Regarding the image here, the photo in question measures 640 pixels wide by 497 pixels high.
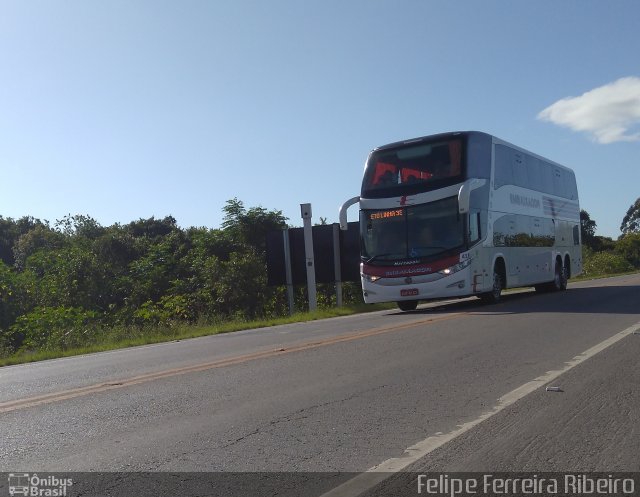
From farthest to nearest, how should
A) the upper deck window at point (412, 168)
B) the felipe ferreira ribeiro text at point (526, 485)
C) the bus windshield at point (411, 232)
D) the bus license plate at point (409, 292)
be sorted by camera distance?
the bus license plate at point (409, 292)
the upper deck window at point (412, 168)
the bus windshield at point (411, 232)
the felipe ferreira ribeiro text at point (526, 485)

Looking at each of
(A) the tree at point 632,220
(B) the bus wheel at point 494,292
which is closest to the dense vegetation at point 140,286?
(B) the bus wheel at point 494,292

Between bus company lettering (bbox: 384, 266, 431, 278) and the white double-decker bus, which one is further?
bus company lettering (bbox: 384, 266, 431, 278)

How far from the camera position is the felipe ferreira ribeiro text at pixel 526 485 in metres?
4.64

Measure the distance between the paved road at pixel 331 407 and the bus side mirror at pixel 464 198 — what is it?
5316 mm

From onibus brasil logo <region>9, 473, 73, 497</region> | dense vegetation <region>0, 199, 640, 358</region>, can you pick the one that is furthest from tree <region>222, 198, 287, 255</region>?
onibus brasil logo <region>9, 473, 73, 497</region>

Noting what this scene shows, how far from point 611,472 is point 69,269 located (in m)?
41.6

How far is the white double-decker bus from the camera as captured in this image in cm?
1822

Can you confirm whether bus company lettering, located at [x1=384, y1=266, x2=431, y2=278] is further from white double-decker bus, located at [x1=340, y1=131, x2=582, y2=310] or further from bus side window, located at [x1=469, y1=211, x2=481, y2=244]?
bus side window, located at [x1=469, y1=211, x2=481, y2=244]

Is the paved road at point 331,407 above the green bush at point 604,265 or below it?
below

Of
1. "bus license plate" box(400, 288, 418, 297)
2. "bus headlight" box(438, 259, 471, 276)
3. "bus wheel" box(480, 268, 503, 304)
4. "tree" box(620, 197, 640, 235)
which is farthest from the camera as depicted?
"tree" box(620, 197, 640, 235)

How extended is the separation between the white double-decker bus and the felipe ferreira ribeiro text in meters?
13.1

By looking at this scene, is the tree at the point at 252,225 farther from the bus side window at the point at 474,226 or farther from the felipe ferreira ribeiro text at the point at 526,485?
the felipe ferreira ribeiro text at the point at 526,485

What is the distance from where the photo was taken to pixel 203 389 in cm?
836

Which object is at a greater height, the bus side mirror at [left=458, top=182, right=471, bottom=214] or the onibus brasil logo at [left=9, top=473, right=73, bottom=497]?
the bus side mirror at [left=458, top=182, right=471, bottom=214]
